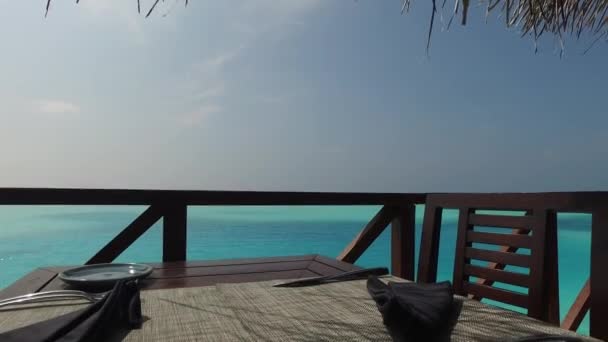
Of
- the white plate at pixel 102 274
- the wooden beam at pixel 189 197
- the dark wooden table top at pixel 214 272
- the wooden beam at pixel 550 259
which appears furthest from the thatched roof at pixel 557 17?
the white plate at pixel 102 274

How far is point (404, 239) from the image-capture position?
269cm

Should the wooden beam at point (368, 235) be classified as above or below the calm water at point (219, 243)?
above

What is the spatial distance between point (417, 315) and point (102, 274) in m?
0.84

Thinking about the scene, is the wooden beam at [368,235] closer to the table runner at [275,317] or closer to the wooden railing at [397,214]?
the wooden railing at [397,214]

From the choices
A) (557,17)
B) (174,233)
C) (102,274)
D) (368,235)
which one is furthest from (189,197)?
(557,17)

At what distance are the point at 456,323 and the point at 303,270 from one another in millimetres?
625

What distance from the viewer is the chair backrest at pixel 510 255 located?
1116 millimetres

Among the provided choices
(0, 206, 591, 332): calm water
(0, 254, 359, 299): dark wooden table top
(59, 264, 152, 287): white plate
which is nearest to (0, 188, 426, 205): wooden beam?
(0, 254, 359, 299): dark wooden table top

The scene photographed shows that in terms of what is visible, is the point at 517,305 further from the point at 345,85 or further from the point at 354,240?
the point at 345,85

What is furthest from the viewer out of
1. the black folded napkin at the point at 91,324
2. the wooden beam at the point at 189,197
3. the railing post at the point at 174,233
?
the railing post at the point at 174,233

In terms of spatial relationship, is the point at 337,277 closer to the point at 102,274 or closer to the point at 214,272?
the point at 214,272

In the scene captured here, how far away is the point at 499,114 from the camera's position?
1914 cm

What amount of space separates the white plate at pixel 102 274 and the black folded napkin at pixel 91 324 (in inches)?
9.7

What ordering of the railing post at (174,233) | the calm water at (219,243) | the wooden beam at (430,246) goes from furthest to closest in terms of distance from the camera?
the calm water at (219,243) < the railing post at (174,233) < the wooden beam at (430,246)
